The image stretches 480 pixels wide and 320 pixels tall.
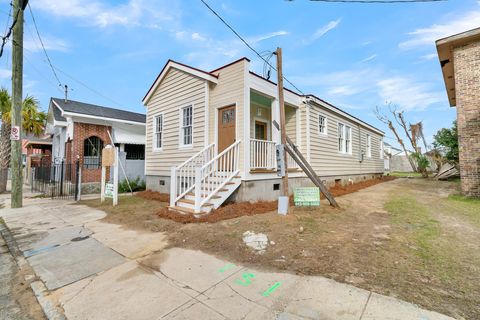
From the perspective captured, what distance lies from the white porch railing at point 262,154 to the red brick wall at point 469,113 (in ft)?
23.3

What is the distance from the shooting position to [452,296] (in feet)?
7.76

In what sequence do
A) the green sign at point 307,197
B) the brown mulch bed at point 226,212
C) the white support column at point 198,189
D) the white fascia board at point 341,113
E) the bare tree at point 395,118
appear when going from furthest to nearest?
the bare tree at point 395,118 → the white fascia board at point 341,113 → the green sign at point 307,197 → the white support column at point 198,189 → the brown mulch bed at point 226,212

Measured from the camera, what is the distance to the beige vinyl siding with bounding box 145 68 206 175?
8250 mm

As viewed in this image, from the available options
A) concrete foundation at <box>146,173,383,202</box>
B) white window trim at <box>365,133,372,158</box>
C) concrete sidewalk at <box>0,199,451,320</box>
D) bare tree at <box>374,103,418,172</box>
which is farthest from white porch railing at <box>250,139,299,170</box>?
bare tree at <box>374,103,418,172</box>

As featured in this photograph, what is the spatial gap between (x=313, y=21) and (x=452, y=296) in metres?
7.81

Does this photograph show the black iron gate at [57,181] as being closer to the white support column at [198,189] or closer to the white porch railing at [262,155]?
the white support column at [198,189]

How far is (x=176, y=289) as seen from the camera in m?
2.71

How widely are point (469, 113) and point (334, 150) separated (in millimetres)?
5015

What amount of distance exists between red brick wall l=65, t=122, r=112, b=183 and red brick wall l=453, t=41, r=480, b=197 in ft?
53.8

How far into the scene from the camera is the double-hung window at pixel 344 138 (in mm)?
12520

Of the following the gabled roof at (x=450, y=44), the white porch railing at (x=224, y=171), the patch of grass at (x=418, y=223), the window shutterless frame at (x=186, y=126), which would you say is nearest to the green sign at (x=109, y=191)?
the window shutterless frame at (x=186, y=126)

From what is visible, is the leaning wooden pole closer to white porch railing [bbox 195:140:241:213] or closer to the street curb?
the street curb

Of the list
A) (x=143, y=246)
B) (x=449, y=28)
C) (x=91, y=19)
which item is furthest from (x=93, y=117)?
(x=449, y=28)

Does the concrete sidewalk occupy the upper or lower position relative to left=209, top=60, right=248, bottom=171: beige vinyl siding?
lower
